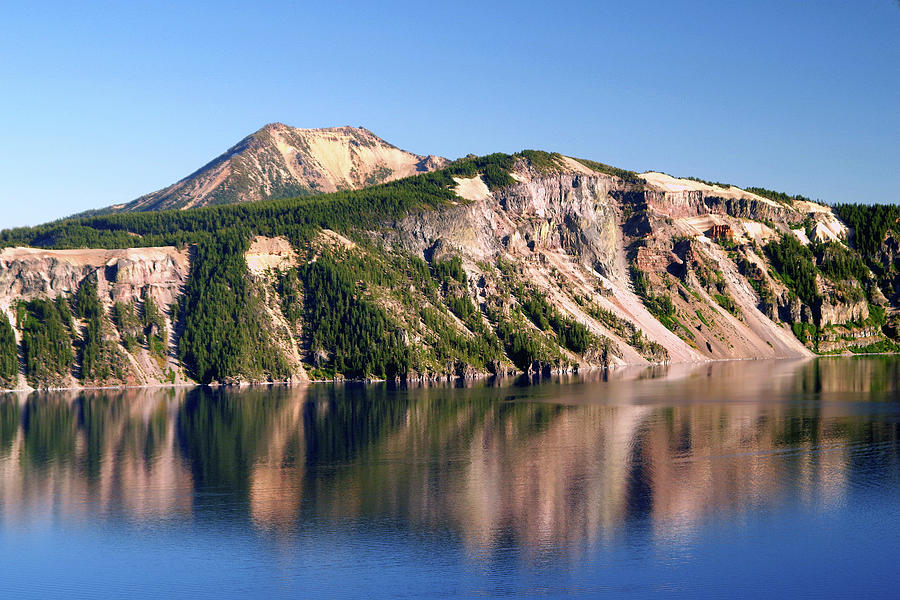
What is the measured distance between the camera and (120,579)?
55.6 m

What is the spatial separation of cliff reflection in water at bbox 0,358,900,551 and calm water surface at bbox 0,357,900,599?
0.37 metres

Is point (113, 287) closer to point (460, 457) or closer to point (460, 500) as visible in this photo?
point (460, 457)

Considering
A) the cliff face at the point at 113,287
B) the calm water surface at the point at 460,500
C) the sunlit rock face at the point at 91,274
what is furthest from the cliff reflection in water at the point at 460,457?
the sunlit rock face at the point at 91,274

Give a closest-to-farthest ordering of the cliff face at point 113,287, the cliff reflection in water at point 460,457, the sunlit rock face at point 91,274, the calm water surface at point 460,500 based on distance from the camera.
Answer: the calm water surface at point 460,500
the cliff reflection in water at point 460,457
the cliff face at point 113,287
the sunlit rock face at point 91,274

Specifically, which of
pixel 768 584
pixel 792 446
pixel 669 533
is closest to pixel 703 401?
pixel 792 446

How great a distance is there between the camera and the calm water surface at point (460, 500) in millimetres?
54125

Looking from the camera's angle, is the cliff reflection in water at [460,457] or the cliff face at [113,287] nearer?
the cliff reflection in water at [460,457]

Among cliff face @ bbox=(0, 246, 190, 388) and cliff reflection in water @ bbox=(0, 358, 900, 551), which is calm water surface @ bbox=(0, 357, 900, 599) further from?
cliff face @ bbox=(0, 246, 190, 388)

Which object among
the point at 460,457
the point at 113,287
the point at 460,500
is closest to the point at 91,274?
the point at 113,287

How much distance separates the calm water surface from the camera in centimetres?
5412

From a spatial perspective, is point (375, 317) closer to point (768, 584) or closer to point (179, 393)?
point (179, 393)

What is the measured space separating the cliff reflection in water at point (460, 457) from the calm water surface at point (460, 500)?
1.22 ft

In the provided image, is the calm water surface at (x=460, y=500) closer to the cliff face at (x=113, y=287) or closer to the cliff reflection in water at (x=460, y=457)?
the cliff reflection in water at (x=460, y=457)

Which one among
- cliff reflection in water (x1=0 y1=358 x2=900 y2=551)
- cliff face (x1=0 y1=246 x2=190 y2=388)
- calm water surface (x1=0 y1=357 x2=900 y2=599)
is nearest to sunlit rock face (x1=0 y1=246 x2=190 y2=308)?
cliff face (x1=0 y1=246 x2=190 y2=388)
